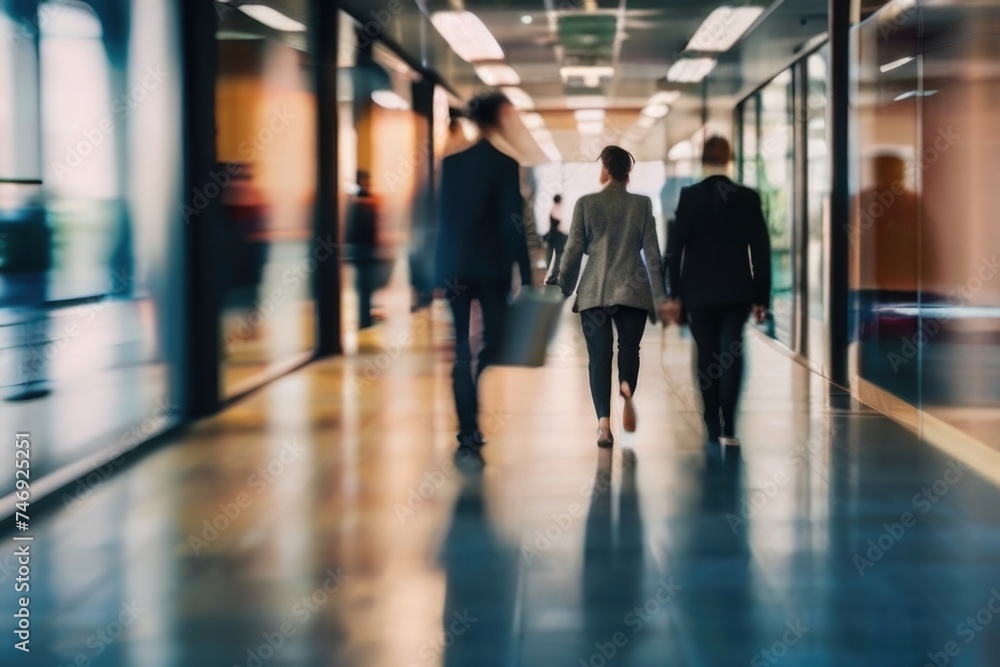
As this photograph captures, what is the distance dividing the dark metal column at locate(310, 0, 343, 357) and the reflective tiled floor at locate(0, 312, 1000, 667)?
14.8 feet

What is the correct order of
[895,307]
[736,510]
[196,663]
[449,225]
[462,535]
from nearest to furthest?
[196,663]
[462,535]
[736,510]
[449,225]
[895,307]

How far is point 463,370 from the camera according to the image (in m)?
7.05

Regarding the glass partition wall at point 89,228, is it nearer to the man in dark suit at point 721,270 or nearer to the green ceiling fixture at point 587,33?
the man in dark suit at point 721,270

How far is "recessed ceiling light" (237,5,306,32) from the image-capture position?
10.1 metres

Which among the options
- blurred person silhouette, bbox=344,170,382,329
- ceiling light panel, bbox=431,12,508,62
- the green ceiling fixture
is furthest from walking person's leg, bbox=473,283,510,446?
the green ceiling fixture

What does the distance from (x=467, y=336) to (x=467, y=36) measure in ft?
31.2

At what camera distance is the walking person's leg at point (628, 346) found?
7.27 m

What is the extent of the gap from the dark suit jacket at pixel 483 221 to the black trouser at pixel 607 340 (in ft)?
1.86

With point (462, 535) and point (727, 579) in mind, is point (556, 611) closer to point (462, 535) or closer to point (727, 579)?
point (727, 579)

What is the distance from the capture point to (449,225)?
6.98 m

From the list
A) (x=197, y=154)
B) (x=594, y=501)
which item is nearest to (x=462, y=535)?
(x=594, y=501)

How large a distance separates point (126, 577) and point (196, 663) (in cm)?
115

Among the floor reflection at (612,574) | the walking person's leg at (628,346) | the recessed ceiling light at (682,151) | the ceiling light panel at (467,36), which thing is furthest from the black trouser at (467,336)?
the recessed ceiling light at (682,151)

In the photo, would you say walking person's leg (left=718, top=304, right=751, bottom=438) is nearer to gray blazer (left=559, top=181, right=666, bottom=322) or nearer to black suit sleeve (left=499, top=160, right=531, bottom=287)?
gray blazer (left=559, top=181, right=666, bottom=322)
